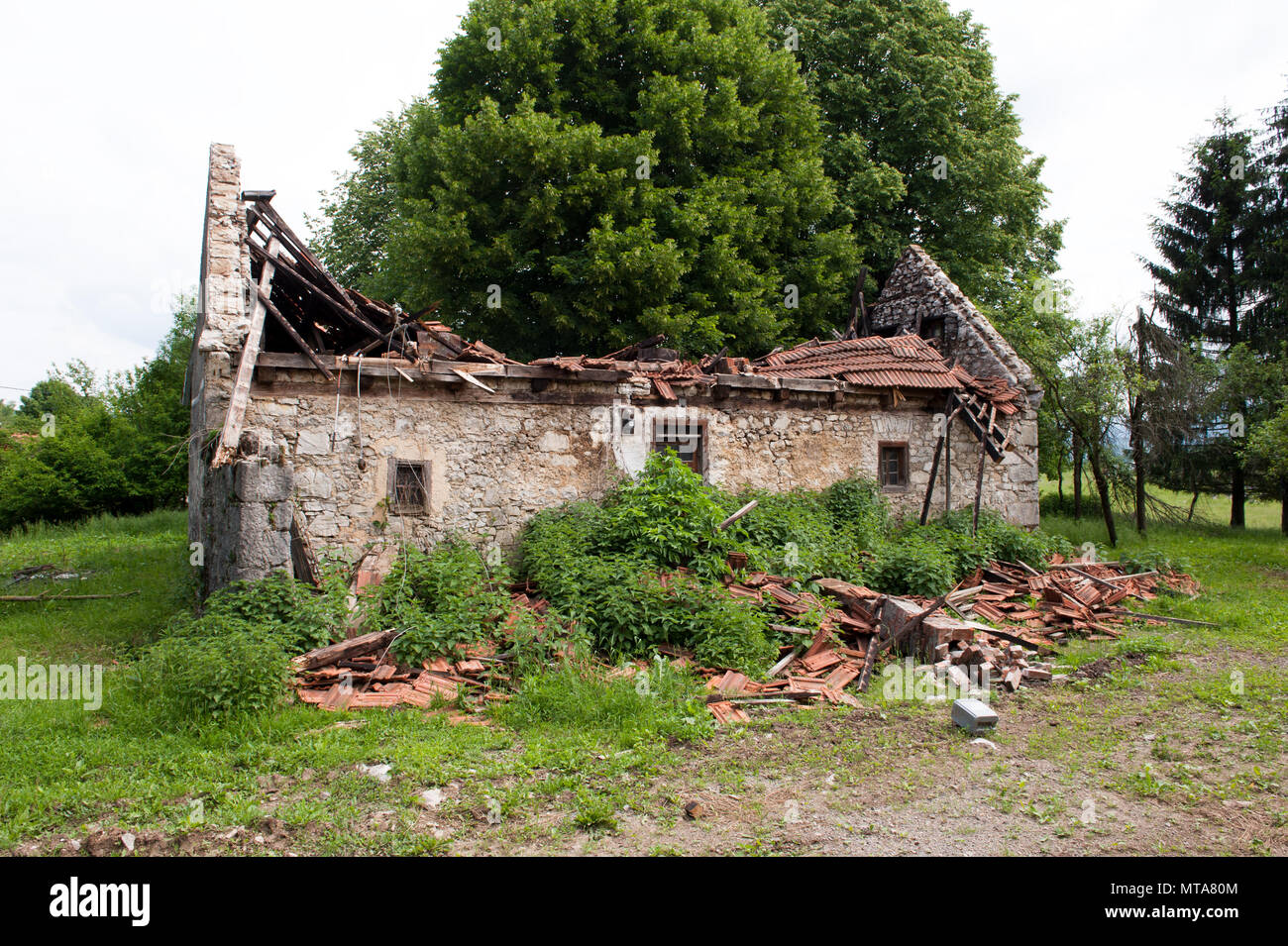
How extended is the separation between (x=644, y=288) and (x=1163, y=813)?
13.4m

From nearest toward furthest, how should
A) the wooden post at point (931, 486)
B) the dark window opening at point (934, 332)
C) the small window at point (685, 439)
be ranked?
the small window at point (685, 439)
the wooden post at point (931, 486)
the dark window opening at point (934, 332)

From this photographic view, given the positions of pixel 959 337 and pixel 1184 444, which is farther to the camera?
pixel 1184 444

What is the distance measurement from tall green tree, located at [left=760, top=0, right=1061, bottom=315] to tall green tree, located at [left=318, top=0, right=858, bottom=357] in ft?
6.10

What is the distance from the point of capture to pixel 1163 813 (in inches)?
192

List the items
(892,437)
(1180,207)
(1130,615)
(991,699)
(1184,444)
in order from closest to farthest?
(991,699)
(1130,615)
(892,437)
(1184,444)
(1180,207)

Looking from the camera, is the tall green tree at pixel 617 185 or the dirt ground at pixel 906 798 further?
the tall green tree at pixel 617 185

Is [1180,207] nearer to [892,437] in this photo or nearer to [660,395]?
[892,437]

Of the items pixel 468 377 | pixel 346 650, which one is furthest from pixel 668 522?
pixel 346 650

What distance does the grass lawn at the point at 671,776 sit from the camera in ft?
15.2

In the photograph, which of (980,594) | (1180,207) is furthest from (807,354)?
(1180,207)

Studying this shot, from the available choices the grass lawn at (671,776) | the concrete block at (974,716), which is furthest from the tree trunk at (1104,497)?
the concrete block at (974,716)

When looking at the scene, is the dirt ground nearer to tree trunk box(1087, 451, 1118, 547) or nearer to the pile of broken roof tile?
the pile of broken roof tile

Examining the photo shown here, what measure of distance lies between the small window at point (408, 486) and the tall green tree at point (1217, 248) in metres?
23.0

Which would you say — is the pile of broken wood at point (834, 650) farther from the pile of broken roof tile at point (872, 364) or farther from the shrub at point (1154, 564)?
the pile of broken roof tile at point (872, 364)
